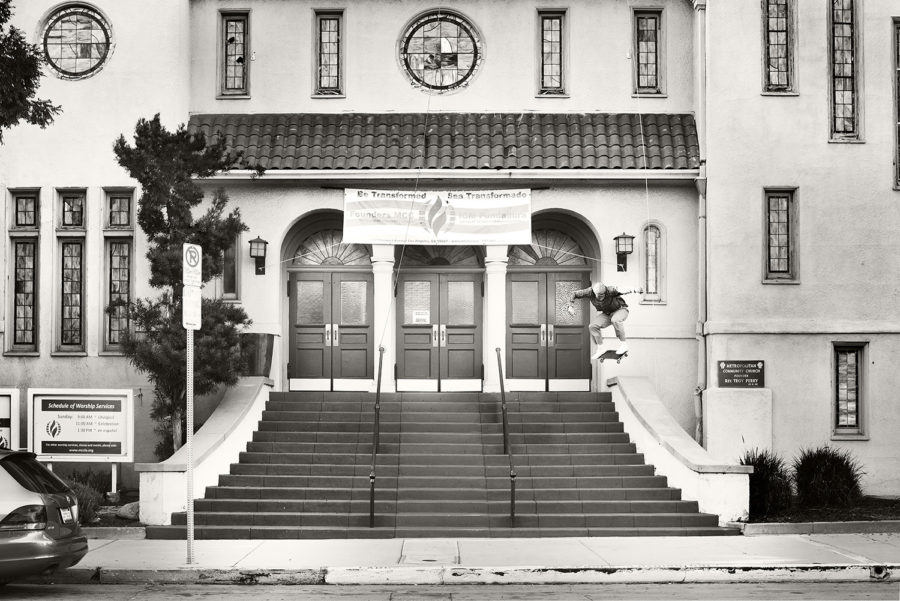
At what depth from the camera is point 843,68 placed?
18688 millimetres

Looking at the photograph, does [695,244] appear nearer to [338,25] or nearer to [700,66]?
[700,66]

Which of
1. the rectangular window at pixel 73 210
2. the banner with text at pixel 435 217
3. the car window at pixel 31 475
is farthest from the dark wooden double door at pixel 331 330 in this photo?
the car window at pixel 31 475

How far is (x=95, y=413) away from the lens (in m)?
16.4

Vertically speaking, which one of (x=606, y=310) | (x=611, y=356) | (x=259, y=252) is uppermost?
(x=259, y=252)

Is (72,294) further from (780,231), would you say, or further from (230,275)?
(780,231)

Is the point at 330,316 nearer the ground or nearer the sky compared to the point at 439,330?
nearer the sky

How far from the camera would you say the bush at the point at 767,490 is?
15.2 metres

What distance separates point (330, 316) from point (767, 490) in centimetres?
825

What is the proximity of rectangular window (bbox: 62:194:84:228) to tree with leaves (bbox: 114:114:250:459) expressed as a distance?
328 centimetres

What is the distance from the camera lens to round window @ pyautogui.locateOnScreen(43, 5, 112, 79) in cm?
1920

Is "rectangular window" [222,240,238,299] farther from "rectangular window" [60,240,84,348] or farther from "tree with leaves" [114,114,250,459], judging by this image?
"tree with leaves" [114,114,250,459]

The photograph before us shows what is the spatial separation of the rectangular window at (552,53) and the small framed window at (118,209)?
24.4 ft

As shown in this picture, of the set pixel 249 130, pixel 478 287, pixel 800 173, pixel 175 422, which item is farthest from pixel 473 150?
pixel 175 422

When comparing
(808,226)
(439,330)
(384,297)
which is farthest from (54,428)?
(808,226)
